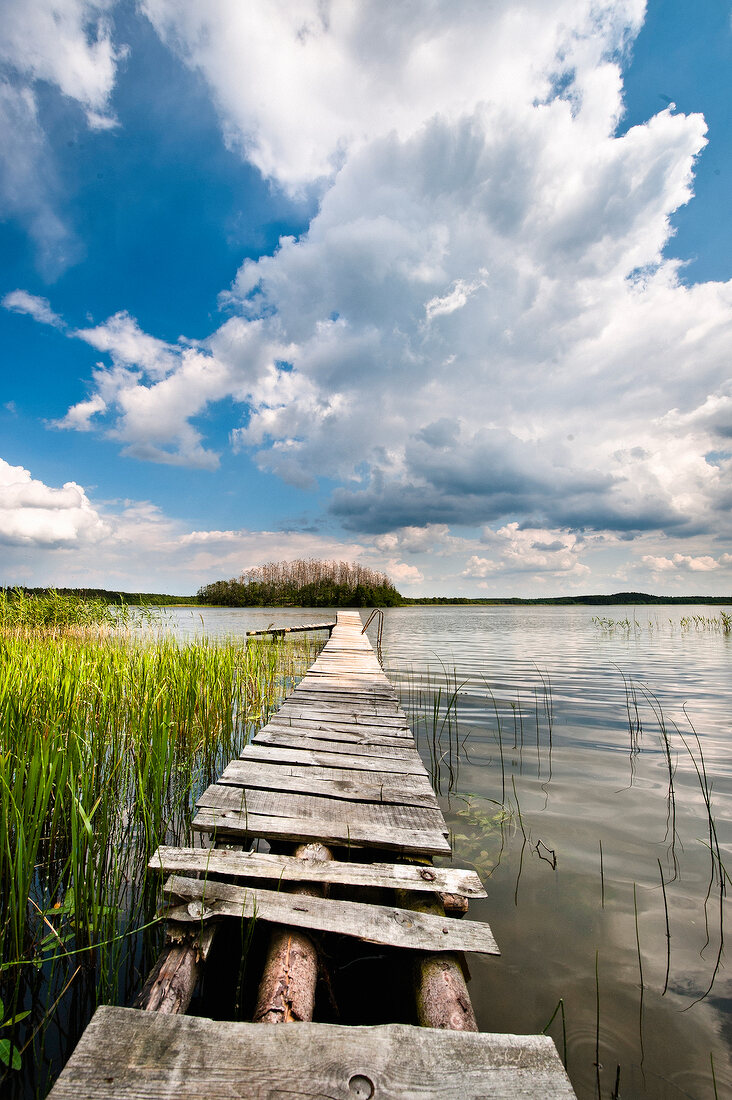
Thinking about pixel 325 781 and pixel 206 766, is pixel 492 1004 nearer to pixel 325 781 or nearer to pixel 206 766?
pixel 325 781

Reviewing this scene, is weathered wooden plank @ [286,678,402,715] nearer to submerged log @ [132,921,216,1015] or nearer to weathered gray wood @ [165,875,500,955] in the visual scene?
weathered gray wood @ [165,875,500,955]

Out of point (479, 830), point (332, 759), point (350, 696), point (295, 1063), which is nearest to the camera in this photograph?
point (295, 1063)

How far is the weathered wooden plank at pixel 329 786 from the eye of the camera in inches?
120

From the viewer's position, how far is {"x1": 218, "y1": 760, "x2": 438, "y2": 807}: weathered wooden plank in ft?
9.98

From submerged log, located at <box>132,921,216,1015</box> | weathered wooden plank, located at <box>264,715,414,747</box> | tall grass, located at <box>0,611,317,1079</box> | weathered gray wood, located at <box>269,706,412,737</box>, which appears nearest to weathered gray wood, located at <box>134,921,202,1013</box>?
submerged log, located at <box>132,921,216,1015</box>

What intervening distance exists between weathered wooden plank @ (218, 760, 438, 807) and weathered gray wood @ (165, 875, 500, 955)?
1.08 m

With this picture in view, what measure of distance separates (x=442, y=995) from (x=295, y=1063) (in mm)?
622

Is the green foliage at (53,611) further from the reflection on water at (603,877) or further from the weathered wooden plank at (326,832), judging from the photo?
the weathered wooden plank at (326,832)

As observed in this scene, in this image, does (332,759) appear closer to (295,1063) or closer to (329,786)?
(329,786)

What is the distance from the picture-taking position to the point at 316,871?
2186mm

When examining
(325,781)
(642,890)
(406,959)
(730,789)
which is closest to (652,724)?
(730,789)

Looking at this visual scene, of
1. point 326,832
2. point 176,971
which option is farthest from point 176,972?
point 326,832

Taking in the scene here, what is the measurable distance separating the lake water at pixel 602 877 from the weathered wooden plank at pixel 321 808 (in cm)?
69

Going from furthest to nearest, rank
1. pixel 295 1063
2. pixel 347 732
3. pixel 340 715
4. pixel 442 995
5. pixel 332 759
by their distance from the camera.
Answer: pixel 340 715, pixel 347 732, pixel 332 759, pixel 442 995, pixel 295 1063
